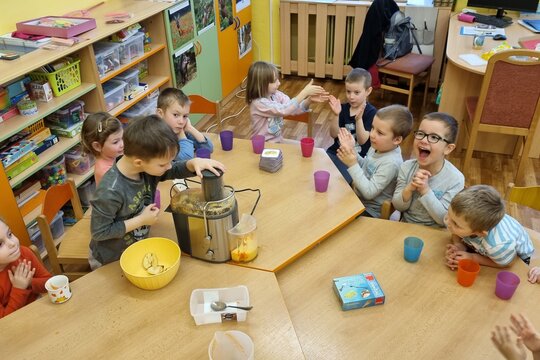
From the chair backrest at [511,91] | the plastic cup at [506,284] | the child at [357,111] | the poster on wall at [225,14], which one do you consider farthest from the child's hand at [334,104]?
the poster on wall at [225,14]

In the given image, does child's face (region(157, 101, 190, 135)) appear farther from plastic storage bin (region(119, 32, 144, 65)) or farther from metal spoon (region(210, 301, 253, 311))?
metal spoon (region(210, 301, 253, 311))

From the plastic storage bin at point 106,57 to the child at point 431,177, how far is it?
2.05 meters

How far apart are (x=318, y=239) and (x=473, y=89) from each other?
109 inches

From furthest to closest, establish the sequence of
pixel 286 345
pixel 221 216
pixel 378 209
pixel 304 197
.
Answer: pixel 378 209
pixel 304 197
pixel 221 216
pixel 286 345

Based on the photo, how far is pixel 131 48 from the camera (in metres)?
3.44

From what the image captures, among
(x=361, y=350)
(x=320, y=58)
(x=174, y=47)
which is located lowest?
(x=320, y=58)

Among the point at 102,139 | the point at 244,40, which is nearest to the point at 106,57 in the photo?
the point at 102,139

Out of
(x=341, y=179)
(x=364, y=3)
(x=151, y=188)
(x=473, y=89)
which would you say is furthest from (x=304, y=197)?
(x=364, y=3)

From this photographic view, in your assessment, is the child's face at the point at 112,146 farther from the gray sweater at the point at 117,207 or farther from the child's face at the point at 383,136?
the child's face at the point at 383,136

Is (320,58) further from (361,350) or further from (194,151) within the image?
(361,350)

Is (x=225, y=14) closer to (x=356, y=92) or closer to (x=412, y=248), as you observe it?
(x=356, y=92)

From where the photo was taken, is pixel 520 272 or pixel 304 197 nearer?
pixel 520 272

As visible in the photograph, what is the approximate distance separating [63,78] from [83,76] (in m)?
0.19

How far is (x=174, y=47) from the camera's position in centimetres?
378
